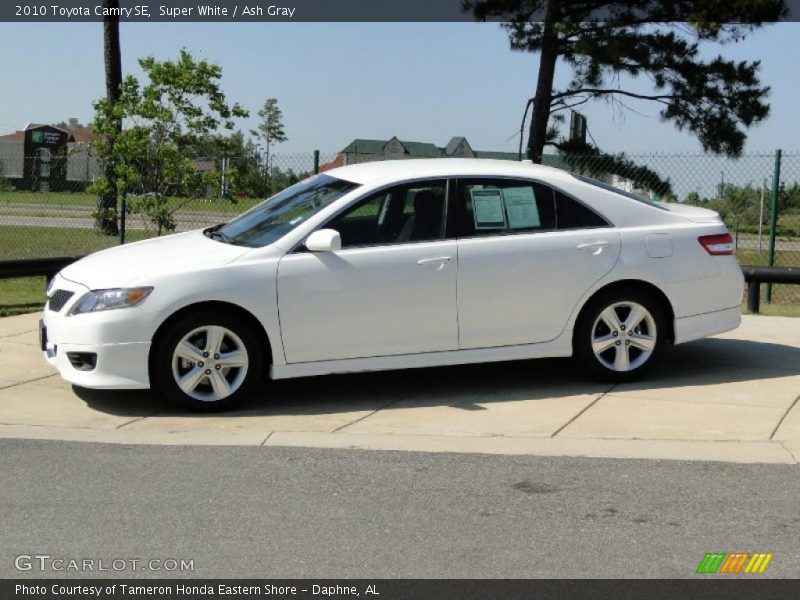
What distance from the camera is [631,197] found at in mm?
7879

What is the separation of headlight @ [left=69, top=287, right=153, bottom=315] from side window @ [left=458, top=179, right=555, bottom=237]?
221cm

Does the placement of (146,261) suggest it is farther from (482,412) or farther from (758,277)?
(758,277)

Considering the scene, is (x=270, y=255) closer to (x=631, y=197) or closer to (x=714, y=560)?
(x=631, y=197)

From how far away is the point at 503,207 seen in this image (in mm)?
7559

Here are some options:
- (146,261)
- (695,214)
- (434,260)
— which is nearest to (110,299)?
(146,261)

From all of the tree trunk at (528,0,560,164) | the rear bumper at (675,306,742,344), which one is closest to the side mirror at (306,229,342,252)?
the rear bumper at (675,306,742,344)

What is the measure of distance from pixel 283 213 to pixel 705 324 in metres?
3.17

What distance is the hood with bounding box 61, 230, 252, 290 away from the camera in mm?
6902

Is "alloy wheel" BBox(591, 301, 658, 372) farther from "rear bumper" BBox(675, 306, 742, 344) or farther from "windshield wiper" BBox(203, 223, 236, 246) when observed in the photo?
"windshield wiper" BBox(203, 223, 236, 246)

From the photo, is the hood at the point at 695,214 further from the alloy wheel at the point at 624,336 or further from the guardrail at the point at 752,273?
the guardrail at the point at 752,273

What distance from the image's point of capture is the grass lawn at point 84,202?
1438cm
